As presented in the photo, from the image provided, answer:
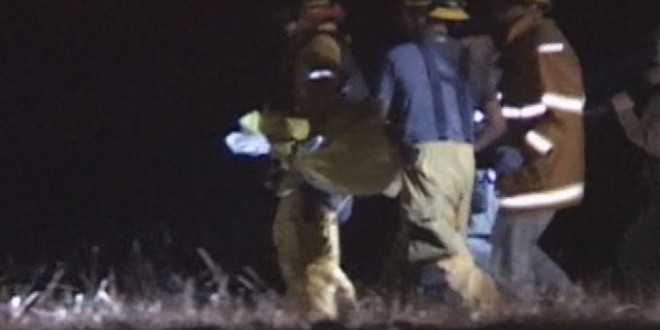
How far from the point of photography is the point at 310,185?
3.19 meters

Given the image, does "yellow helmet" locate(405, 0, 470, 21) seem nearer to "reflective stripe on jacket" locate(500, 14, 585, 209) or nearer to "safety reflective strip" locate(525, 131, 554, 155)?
"reflective stripe on jacket" locate(500, 14, 585, 209)

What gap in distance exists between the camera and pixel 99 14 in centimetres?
321

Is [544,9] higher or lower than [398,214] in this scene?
higher

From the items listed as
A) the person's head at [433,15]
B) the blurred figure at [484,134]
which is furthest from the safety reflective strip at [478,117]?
the person's head at [433,15]

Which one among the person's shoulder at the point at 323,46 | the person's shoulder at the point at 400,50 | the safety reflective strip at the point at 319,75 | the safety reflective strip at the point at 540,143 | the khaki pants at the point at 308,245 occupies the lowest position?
the khaki pants at the point at 308,245

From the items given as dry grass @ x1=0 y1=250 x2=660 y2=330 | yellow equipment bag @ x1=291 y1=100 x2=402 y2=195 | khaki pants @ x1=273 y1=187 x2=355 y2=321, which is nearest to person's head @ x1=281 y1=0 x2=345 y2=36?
yellow equipment bag @ x1=291 y1=100 x2=402 y2=195

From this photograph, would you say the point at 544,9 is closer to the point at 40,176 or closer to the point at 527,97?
the point at 527,97

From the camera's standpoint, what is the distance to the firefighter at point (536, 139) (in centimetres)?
324

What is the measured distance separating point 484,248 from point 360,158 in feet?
0.68

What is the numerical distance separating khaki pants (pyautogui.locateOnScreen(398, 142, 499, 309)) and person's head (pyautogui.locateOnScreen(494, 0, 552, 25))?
183mm

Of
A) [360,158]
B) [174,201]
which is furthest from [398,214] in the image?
[174,201]

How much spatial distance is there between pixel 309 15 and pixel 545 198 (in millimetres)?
399

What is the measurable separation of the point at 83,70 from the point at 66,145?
0.10 m

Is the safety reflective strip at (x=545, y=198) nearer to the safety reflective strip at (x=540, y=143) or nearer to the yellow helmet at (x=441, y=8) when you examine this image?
the safety reflective strip at (x=540, y=143)
